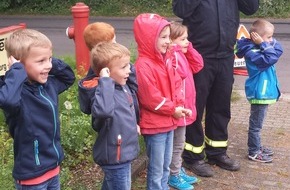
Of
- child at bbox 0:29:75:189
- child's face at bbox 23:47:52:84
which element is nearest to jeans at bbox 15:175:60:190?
child at bbox 0:29:75:189

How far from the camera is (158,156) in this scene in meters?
3.96

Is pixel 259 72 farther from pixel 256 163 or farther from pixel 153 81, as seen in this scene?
pixel 153 81

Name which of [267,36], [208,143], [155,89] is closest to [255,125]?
[208,143]

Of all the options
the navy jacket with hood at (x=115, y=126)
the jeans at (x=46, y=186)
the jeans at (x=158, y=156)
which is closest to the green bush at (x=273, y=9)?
the jeans at (x=158, y=156)

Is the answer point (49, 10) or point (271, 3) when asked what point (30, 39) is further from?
point (49, 10)

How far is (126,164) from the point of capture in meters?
3.46

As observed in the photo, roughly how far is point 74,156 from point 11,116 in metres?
1.79

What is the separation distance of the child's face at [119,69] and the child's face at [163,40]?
0.52 m

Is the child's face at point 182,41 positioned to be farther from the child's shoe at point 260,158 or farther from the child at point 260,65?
the child's shoe at point 260,158

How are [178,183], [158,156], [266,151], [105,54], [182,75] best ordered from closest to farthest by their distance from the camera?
[105,54] → [158,156] → [182,75] → [178,183] → [266,151]

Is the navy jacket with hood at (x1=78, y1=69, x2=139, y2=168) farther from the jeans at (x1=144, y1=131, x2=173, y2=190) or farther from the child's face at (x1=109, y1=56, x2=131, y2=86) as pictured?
the jeans at (x1=144, y1=131, x2=173, y2=190)

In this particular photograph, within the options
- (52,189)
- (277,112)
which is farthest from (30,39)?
(277,112)

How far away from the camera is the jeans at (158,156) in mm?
3945

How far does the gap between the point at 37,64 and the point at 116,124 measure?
69 cm
